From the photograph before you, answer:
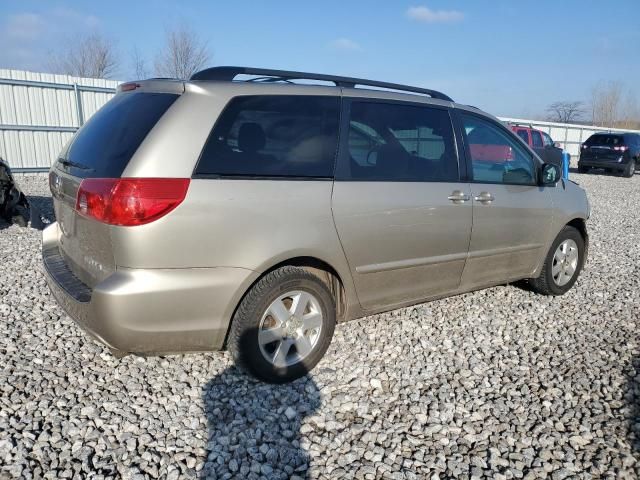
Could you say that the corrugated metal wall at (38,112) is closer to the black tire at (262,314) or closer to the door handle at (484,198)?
the black tire at (262,314)

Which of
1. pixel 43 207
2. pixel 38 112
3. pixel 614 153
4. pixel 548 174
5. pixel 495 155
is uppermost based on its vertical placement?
pixel 38 112

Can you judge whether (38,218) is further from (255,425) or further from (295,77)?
(255,425)

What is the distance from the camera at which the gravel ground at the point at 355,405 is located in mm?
2422

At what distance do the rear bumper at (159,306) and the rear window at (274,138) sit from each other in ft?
1.93

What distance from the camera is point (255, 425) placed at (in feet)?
8.87

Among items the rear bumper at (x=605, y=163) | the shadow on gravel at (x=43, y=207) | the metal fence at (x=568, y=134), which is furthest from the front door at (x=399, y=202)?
the metal fence at (x=568, y=134)

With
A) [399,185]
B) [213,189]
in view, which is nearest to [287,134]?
[213,189]

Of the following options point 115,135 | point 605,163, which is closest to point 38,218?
point 115,135

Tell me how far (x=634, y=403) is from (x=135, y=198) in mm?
3148

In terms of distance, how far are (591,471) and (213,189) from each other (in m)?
2.37

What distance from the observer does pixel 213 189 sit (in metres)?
2.66

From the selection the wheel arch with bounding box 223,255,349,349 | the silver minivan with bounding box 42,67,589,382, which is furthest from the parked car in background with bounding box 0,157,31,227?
the wheel arch with bounding box 223,255,349,349

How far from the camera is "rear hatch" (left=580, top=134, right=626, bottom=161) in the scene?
19.6m

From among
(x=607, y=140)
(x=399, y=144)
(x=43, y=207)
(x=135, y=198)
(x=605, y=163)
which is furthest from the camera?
(x=607, y=140)
